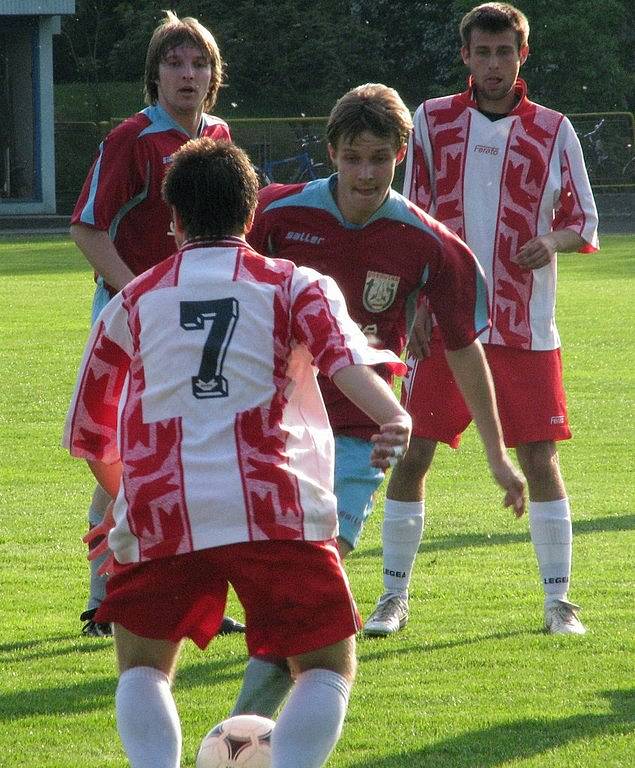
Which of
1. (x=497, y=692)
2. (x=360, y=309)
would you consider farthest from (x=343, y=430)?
(x=497, y=692)

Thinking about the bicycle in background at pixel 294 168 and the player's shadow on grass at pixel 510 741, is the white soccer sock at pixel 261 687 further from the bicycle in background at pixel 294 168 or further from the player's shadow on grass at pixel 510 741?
the bicycle in background at pixel 294 168

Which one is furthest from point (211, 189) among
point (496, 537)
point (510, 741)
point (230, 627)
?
point (496, 537)

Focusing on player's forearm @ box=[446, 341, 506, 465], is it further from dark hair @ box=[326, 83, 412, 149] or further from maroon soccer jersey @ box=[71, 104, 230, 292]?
maroon soccer jersey @ box=[71, 104, 230, 292]

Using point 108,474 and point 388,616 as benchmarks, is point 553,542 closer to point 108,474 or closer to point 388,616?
point 388,616

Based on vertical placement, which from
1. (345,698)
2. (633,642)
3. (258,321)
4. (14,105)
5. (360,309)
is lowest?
(14,105)

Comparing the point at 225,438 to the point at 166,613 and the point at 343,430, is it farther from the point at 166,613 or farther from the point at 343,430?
the point at 343,430

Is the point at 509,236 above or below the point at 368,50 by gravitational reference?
above

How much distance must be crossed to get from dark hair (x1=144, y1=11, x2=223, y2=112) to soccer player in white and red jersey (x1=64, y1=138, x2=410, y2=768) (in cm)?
210

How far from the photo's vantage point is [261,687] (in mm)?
4059

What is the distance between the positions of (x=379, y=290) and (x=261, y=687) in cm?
120

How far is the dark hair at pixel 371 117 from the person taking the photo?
13.8 ft

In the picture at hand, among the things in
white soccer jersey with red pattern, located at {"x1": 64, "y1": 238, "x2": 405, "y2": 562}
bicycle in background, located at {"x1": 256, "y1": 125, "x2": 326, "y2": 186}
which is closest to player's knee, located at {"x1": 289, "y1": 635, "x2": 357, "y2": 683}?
white soccer jersey with red pattern, located at {"x1": 64, "y1": 238, "x2": 405, "y2": 562}

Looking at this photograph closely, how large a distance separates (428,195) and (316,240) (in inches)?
62.3

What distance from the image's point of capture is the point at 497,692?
4.96 metres
